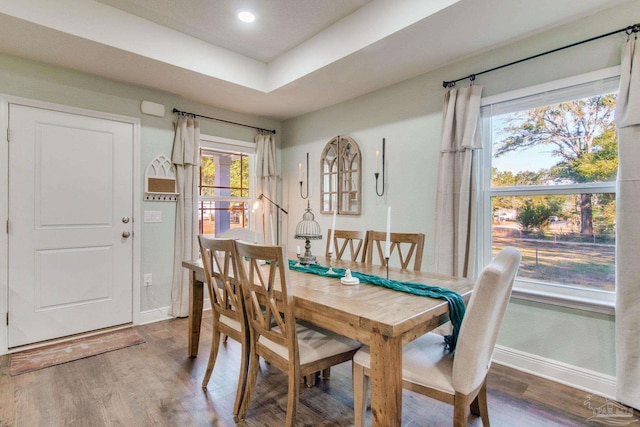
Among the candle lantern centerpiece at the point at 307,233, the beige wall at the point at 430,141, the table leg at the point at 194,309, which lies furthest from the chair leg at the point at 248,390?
the beige wall at the point at 430,141

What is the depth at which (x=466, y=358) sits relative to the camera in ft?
4.24

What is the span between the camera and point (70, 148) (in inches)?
114

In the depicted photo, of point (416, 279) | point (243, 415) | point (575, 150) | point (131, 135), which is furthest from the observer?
point (131, 135)

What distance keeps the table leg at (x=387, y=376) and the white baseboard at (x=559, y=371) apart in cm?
160

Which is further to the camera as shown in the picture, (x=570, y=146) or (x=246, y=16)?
(x=246, y=16)

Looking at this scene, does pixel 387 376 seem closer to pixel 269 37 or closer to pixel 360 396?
pixel 360 396

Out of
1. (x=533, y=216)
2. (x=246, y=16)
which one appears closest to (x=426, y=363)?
(x=533, y=216)

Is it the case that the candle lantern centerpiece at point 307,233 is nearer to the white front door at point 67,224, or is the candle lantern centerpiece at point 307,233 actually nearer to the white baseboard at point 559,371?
the white baseboard at point 559,371

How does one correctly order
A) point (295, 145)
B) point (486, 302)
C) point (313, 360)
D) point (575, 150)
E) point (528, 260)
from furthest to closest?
point (295, 145) < point (528, 260) < point (575, 150) < point (313, 360) < point (486, 302)

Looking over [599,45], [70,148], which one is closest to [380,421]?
[599,45]

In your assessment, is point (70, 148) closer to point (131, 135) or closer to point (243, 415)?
point (131, 135)

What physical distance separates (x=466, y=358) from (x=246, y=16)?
105 inches

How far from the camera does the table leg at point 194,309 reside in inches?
97.1

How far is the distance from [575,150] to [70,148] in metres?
3.98
